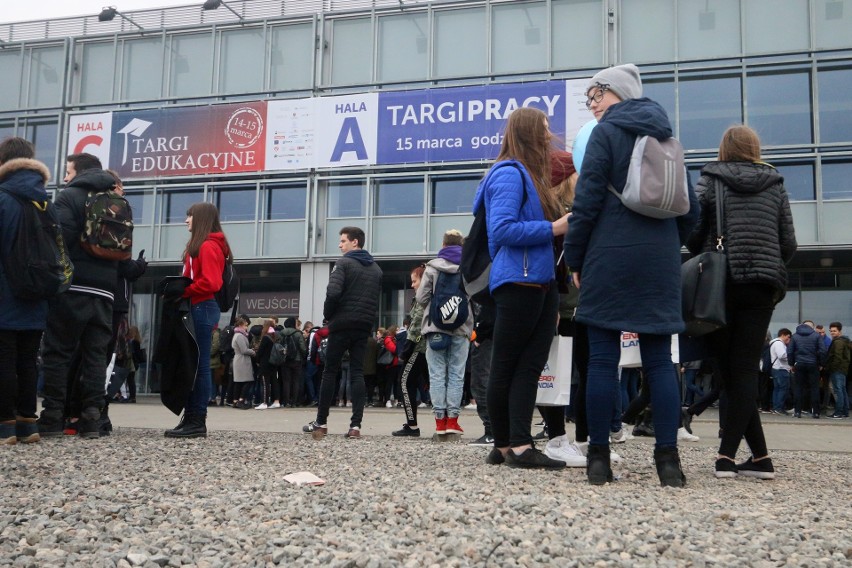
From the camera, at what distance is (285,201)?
21328 millimetres

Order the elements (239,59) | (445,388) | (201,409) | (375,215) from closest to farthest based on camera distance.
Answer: (201,409) → (445,388) → (375,215) → (239,59)

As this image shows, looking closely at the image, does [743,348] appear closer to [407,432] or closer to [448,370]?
[448,370]

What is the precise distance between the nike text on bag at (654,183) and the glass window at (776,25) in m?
17.0

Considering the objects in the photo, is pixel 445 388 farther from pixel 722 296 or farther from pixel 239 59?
pixel 239 59

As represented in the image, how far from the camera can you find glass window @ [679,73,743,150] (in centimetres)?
1908

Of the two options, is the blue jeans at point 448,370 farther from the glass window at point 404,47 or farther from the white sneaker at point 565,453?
the glass window at point 404,47

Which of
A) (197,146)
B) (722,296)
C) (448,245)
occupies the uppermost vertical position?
(197,146)

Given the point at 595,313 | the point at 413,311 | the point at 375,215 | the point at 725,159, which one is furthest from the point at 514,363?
the point at 375,215

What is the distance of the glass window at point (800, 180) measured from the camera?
18.4 metres

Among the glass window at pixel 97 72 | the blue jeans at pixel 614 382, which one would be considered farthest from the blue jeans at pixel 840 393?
the glass window at pixel 97 72

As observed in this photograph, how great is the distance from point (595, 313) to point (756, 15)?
1774 cm

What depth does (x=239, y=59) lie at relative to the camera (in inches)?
870

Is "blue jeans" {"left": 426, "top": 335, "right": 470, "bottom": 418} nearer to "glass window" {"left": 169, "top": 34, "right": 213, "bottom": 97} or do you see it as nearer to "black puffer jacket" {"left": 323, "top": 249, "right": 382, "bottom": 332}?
"black puffer jacket" {"left": 323, "top": 249, "right": 382, "bottom": 332}

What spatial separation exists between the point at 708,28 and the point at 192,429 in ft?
54.6
